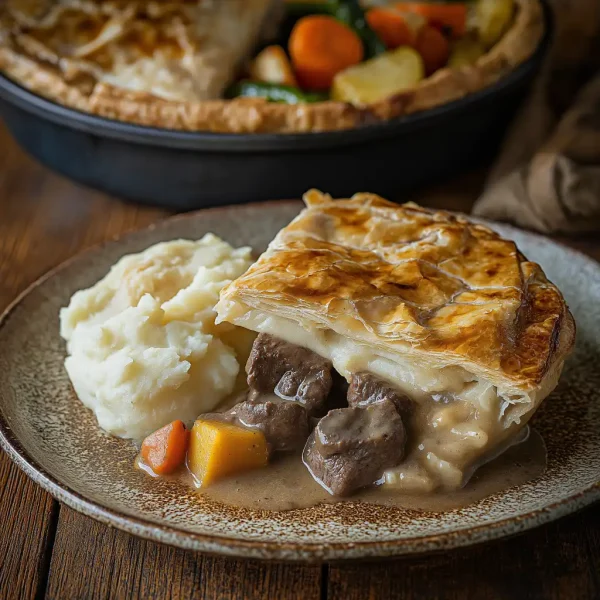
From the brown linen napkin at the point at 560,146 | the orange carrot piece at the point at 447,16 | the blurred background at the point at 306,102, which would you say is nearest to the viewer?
the blurred background at the point at 306,102

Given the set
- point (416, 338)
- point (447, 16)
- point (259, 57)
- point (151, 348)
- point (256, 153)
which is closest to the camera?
point (416, 338)

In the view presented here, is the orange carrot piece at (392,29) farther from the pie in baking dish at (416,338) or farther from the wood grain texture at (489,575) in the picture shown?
the wood grain texture at (489,575)

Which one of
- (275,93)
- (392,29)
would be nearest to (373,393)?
(275,93)

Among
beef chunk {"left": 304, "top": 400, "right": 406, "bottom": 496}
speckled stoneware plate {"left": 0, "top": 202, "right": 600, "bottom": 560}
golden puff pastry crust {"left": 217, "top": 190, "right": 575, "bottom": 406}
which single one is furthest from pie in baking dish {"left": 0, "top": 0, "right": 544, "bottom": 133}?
beef chunk {"left": 304, "top": 400, "right": 406, "bottom": 496}

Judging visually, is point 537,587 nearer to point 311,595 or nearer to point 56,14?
point 311,595

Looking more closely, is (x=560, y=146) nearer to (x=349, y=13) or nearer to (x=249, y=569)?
(x=349, y=13)

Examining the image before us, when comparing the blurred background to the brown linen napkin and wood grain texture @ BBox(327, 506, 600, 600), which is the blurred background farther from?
wood grain texture @ BBox(327, 506, 600, 600)

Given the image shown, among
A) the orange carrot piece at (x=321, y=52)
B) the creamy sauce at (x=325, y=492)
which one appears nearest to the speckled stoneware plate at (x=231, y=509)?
the creamy sauce at (x=325, y=492)
